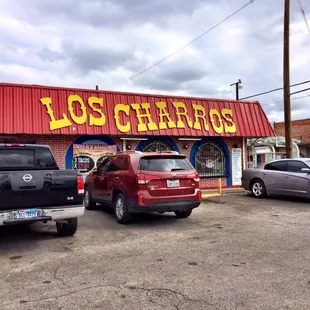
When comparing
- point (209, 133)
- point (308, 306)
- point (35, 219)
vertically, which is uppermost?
point (209, 133)

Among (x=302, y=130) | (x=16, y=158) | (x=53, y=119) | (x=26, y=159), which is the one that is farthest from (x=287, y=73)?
(x=302, y=130)

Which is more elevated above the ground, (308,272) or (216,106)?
(216,106)

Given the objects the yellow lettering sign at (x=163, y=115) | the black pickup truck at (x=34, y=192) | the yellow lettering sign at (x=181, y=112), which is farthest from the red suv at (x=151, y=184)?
the yellow lettering sign at (x=181, y=112)

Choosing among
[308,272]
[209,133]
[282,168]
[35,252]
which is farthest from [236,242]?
[209,133]

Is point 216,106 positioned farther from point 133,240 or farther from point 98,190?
point 133,240

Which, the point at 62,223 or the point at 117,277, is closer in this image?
the point at 117,277

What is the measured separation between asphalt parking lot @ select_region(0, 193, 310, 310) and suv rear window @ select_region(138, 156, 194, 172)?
1.34m

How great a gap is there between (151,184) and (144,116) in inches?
302

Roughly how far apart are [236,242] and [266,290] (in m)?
2.53

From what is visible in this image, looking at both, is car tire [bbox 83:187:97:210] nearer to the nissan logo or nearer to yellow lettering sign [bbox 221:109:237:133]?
the nissan logo

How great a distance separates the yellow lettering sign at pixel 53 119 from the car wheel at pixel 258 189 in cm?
735

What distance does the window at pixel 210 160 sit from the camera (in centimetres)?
1769

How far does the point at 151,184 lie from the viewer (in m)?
8.47

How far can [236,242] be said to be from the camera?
23.2ft
